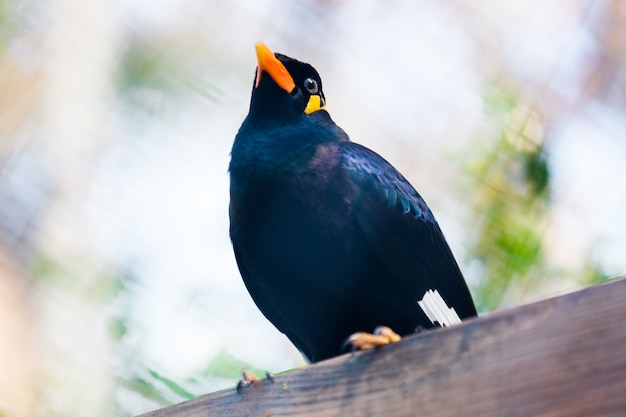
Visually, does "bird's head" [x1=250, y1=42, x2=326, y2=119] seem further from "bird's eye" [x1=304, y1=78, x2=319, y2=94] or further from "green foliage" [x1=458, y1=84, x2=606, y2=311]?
"green foliage" [x1=458, y1=84, x2=606, y2=311]

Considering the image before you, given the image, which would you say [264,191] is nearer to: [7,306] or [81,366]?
[81,366]

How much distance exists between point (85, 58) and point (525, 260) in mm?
1556

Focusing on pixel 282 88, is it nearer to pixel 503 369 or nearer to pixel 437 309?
pixel 437 309

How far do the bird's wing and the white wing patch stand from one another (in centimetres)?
1

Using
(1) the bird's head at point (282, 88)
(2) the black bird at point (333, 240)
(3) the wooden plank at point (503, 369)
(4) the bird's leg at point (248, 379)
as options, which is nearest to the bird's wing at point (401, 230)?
(2) the black bird at point (333, 240)

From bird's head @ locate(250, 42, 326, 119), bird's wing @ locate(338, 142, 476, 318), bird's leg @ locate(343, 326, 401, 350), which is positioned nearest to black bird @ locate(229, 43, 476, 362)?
bird's wing @ locate(338, 142, 476, 318)

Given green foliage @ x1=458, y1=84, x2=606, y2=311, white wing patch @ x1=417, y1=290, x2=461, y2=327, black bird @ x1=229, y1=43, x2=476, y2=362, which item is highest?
green foliage @ x1=458, y1=84, x2=606, y2=311

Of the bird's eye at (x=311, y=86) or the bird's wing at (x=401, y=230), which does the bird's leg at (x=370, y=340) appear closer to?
the bird's wing at (x=401, y=230)

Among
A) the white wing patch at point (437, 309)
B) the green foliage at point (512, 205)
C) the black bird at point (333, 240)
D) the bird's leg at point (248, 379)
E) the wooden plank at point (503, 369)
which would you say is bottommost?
the wooden plank at point (503, 369)

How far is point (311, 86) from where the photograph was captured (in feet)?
6.71

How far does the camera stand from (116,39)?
8.07 ft

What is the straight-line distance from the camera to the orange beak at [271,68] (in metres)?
1.94

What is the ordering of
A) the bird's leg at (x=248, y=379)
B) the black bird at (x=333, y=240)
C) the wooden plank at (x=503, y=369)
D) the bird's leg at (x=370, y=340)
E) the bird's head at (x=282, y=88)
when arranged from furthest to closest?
the bird's head at (x=282, y=88)
the black bird at (x=333, y=240)
the bird's leg at (x=248, y=379)
the bird's leg at (x=370, y=340)
the wooden plank at (x=503, y=369)

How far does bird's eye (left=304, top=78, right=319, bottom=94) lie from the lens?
2.03 metres
